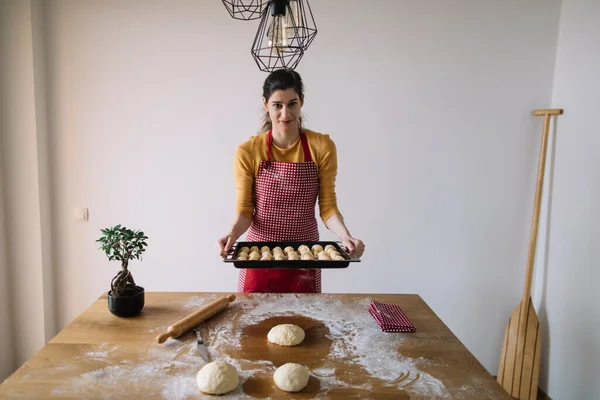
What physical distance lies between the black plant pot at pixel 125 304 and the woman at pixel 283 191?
50 cm

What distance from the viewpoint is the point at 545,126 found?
2.15 metres

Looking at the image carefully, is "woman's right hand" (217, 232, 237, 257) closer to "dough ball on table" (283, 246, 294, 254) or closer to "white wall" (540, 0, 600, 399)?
"dough ball on table" (283, 246, 294, 254)

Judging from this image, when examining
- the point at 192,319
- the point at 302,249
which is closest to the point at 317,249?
the point at 302,249

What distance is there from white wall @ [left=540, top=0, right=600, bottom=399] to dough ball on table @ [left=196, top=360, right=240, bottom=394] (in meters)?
1.86

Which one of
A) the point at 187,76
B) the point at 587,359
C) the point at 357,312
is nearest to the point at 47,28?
the point at 187,76

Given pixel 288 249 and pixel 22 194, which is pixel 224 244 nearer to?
pixel 288 249

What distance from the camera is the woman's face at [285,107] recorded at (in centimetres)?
154

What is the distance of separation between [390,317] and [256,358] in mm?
436

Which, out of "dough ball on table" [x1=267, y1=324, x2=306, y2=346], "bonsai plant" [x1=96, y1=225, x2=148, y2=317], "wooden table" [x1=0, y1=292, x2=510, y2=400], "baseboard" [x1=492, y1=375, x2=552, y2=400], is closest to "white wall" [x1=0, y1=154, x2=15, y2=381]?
"wooden table" [x1=0, y1=292, x2=510, y2=400]

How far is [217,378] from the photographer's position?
0.86 metres

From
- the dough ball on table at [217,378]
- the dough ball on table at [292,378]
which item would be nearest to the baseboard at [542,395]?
the dough ball on table at [292,378]

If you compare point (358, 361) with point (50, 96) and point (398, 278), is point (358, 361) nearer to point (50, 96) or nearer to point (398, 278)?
point (398, 278)

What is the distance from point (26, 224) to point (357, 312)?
6.51 feet

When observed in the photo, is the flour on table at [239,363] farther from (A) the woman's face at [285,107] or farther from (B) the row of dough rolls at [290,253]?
(A) the woman's face at [285,107]
